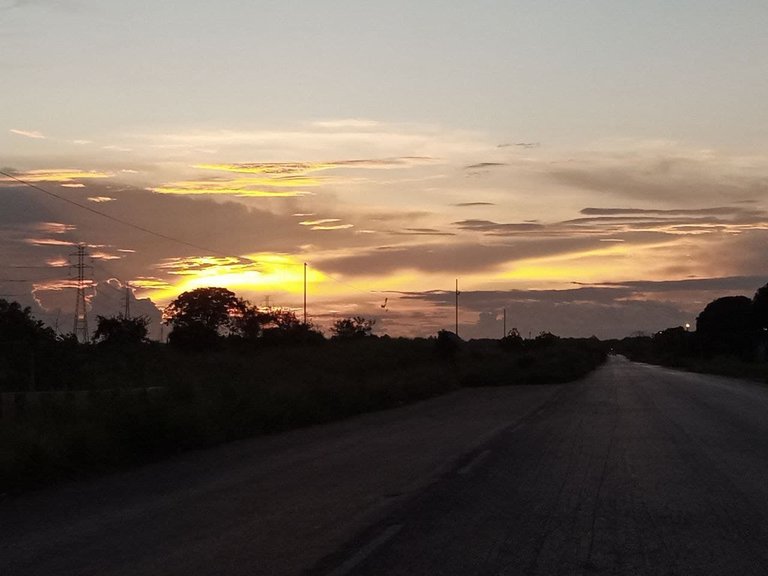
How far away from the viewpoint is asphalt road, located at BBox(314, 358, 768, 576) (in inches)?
358

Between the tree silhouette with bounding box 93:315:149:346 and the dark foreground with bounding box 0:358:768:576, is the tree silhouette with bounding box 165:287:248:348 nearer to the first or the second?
the tree silhouette with bounding box 93:315:149:346

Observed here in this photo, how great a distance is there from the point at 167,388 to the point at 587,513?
52.0 ft

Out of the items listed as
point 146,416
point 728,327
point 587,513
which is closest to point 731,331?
point 728,327

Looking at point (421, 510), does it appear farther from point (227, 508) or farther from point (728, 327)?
point (728, 327)

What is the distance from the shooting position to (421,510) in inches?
468

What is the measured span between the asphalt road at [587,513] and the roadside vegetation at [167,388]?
6.16 m

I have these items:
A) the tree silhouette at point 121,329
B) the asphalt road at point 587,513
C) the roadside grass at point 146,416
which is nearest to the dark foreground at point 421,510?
the asphalt road at point 587,513

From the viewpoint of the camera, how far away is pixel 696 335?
13325 cm

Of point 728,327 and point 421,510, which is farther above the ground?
point 728,327

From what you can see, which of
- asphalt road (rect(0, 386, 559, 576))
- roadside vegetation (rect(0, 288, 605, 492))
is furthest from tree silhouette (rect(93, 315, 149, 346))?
asphalt road (rect(0, 386, 559, 576))

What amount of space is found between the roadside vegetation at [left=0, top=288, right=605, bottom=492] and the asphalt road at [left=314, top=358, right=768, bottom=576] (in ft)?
20.2

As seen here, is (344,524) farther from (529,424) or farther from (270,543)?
(529,424)

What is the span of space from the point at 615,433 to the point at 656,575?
567 inches

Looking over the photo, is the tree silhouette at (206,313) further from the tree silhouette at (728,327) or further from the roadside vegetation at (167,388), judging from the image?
the tree silhouette at (728,327)
